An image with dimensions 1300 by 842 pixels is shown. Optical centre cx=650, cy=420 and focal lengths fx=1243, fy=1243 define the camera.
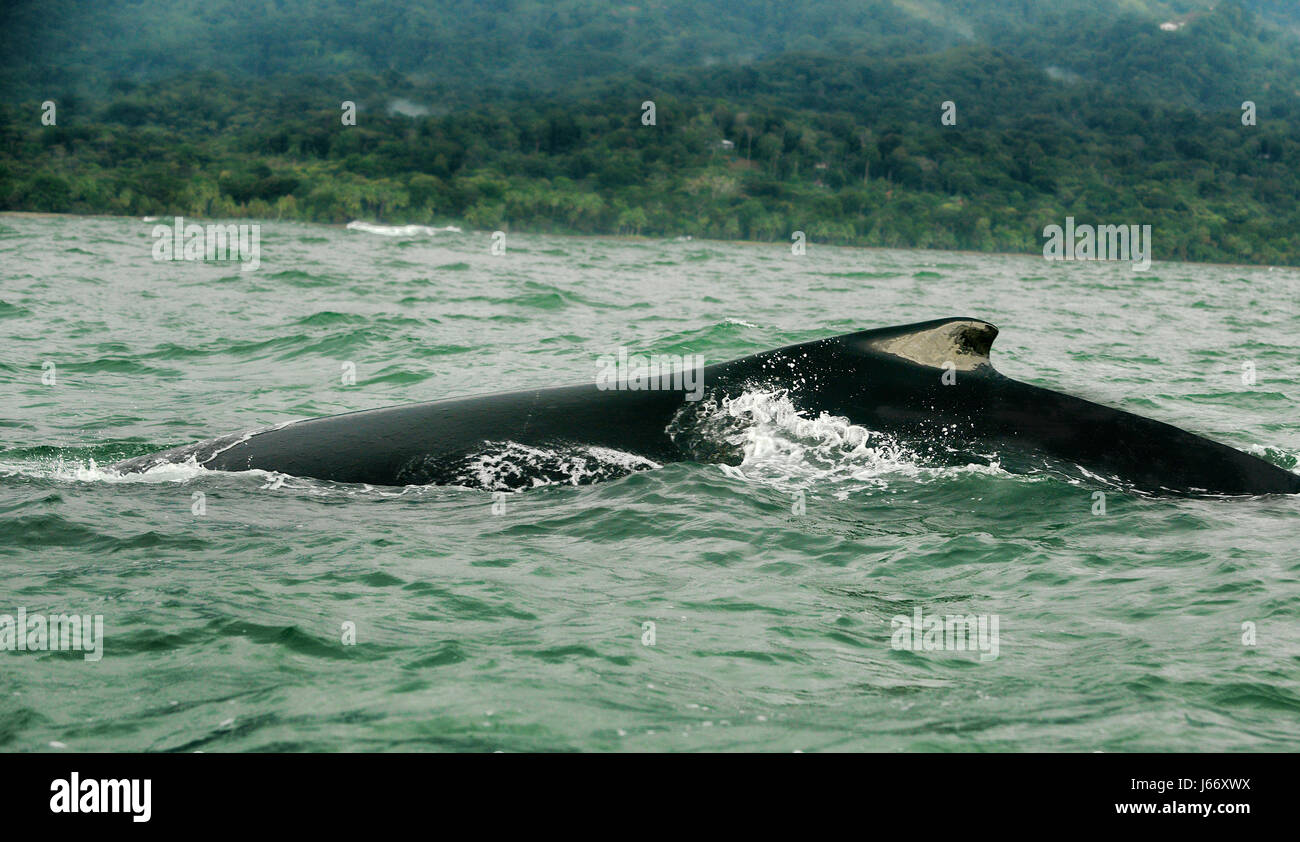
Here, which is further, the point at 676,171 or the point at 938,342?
the point at 676,171

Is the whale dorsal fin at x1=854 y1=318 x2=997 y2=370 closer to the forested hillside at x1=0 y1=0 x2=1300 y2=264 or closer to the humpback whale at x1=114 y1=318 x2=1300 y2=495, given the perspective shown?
the humpback whale at x1=114 y1=318 x2=1300 y2=495

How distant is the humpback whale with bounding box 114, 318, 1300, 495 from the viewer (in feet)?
27.3

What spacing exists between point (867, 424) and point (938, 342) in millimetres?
752

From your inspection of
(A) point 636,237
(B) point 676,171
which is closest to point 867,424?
(A) point 636,237

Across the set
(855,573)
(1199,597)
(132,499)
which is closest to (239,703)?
(855,573)

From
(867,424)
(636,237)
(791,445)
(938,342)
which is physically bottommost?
(791,445)

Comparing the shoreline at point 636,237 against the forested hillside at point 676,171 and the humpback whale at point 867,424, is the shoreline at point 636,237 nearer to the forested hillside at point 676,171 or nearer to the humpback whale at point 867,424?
the forested hillside at point 676,171

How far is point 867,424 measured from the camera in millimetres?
8633

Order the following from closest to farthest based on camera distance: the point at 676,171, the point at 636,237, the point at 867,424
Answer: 1. the point at 867,424
2. the point at 636,237
3. the point at 676,171

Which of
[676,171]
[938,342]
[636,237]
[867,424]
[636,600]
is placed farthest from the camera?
[676,171]

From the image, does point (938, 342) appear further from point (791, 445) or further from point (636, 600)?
point (636, 600)

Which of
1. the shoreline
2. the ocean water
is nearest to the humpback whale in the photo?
the ocean water

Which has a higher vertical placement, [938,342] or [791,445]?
[938,342]

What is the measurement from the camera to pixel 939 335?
27.3 feet
